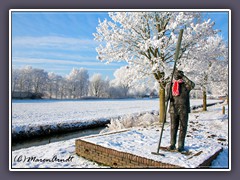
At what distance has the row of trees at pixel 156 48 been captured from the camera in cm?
891

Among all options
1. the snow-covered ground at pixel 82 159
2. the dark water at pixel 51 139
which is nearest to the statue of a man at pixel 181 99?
the snow-covered ground at pixel 82 159

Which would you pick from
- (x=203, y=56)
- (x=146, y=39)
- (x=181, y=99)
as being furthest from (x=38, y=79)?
(x=203, y=56)

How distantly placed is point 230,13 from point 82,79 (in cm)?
451

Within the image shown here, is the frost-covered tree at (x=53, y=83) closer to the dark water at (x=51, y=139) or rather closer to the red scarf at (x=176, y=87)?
the dark water at (x=51, y=139)

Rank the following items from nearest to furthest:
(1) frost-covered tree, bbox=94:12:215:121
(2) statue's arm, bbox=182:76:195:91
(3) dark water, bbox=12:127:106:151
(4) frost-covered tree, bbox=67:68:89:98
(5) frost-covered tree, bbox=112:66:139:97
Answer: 1. (2) statue's arm, bbox=182:76:195:91
2. (4) frost-covered tree, bbox=67:68:89:98
3. (3) dark water, bbox=12:127:106:151
4. (1) frost-covered tree, bbox=94:12:215:121
5. (5) frost-covered tree, bbox=112:66:139:97

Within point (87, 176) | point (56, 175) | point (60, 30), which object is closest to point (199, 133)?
point (87, 176)

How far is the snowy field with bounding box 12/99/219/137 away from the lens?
6595 mm

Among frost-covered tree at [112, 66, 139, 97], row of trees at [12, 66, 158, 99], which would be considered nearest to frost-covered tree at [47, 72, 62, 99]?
row of trees at [12, 66, 158, 99]

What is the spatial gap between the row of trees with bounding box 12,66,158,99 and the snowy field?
1.03ft

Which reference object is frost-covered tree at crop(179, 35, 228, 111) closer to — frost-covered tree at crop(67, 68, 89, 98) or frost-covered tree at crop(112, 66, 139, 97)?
frost-covered tree at crop(112, 66, 139, 97)

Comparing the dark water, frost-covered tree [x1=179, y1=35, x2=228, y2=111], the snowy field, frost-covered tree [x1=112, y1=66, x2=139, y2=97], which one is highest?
frost-covered tree [x1=179, y1=35, x2=228, y2=111]

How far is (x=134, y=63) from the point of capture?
9.74 metres

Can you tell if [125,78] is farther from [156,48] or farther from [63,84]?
[63,84]

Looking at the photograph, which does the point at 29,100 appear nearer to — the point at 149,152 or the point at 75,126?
the point at 149,152
